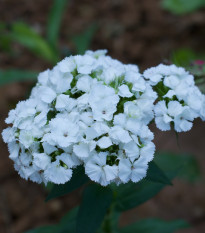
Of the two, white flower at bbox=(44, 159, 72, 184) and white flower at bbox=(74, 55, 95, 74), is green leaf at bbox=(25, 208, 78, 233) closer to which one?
white flower at bbox=(44, 159, 72, 184)

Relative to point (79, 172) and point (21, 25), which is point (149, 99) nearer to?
point (79, 172)

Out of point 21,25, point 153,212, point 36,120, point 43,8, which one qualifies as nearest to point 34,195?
point 153,212

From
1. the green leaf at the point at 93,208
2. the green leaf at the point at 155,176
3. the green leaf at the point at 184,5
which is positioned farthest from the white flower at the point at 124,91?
the green leaf at the point at 184,5

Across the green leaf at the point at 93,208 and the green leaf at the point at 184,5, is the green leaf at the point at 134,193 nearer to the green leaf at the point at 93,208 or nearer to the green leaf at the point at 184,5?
the green leaf at the point at 93,208

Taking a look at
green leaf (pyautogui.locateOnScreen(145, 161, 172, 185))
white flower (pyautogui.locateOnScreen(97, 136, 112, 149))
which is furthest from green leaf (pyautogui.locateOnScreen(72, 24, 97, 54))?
white flower (pyautogui.locateOnScreen(97, 136, 112, 149))

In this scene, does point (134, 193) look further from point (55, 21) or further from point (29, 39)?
point (55, 21)
